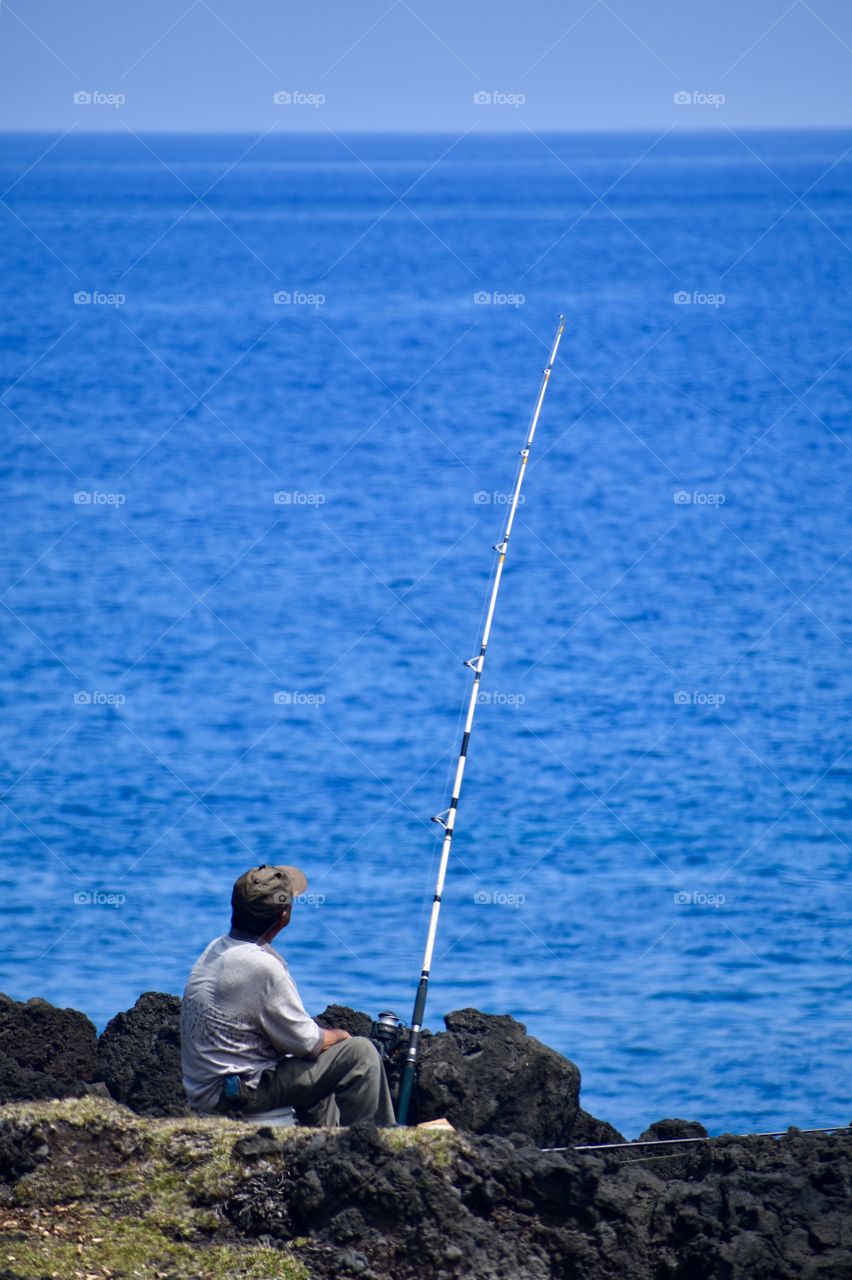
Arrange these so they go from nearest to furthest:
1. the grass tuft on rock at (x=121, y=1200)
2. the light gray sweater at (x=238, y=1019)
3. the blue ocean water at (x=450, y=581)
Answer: the grass tuft on rock at (x=121, y=1200) < the light gray sweater at (x=238, y=1019) < the blue ocean water at (x=450, y=581)

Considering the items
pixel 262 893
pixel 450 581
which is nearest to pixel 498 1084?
pixel 262 893

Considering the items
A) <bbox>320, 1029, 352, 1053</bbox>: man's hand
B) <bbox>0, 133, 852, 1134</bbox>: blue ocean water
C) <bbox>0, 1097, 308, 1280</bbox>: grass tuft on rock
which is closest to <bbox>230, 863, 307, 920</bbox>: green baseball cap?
<bbox>320, 1029, 352, 1053</bbox>: man's hand

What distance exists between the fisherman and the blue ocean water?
5.82 meters

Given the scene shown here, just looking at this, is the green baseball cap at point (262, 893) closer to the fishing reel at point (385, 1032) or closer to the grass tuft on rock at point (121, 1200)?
the grass tuft on rock at point (121, 1200)

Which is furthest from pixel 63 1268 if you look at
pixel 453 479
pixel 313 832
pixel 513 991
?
pixel 453 479

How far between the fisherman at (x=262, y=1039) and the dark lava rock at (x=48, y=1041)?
1.30m

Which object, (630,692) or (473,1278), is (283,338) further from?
(473,1278)

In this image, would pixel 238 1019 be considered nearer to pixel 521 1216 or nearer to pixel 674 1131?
pixel 521 1216

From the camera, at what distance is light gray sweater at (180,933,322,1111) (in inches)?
198

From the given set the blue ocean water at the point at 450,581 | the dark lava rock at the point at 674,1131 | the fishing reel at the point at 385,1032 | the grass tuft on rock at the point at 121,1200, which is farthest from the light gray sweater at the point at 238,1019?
the blue ocean water at the point at 450,581

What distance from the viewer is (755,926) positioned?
512 inches

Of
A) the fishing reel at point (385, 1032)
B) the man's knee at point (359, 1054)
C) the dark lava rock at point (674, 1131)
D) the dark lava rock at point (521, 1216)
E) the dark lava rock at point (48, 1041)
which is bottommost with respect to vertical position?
the dark lava rock at point (521, 1216)

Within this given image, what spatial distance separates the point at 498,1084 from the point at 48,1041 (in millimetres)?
1590

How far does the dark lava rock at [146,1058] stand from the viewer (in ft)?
19.8
